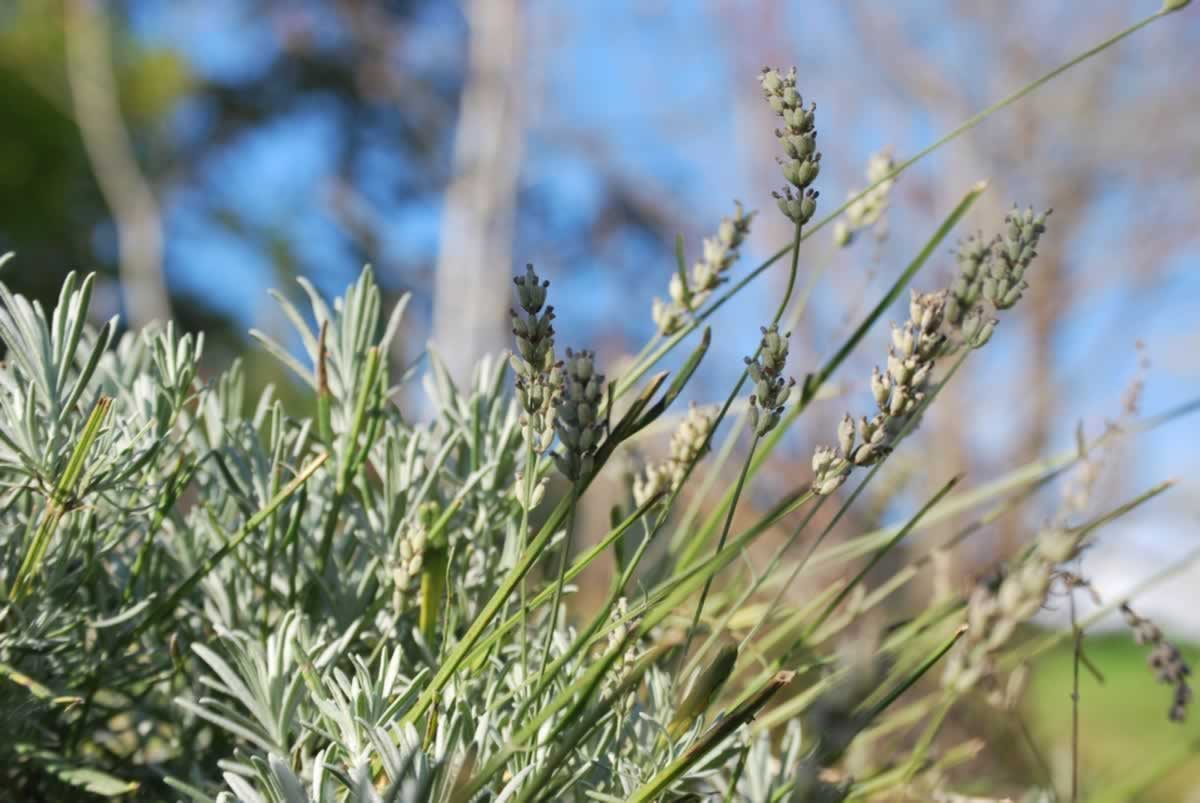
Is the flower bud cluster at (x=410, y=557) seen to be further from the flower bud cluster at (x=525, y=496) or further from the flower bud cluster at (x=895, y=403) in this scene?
the flower bud cluster at (x=895, y=403)

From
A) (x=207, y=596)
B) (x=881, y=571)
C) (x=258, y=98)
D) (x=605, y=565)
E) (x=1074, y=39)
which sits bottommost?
(x=207, y=596)

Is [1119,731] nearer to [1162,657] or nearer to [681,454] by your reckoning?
[1162,657]

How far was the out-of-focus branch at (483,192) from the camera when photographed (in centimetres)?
716

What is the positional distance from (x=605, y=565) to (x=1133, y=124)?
13.0 ft

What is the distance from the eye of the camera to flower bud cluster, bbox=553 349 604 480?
33 cm

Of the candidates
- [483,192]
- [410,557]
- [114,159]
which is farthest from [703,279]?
[114,159]

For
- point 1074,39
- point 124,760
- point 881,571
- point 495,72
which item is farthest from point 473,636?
point 495,72

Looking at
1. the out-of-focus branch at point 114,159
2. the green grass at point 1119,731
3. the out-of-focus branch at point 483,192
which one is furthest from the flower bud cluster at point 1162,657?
the out-of-focus branch at point 114,159

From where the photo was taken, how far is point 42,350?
42 centimetres

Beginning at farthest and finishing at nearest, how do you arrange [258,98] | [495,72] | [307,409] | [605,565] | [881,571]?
1. [258,98]
2. [307,409]
3. [495,72]
4. [605,565]
5. [881,571]

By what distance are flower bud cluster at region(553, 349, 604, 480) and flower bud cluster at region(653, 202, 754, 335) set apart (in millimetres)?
144

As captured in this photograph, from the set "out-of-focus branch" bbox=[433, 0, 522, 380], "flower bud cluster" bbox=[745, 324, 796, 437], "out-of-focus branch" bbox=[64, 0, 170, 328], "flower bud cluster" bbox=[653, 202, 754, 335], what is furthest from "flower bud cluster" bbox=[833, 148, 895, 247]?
"out-of-focus branch" bbox=[64, 0, 170, 328]

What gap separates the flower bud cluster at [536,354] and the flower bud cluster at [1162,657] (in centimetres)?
30

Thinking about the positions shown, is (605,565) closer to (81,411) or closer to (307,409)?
(81,411)
